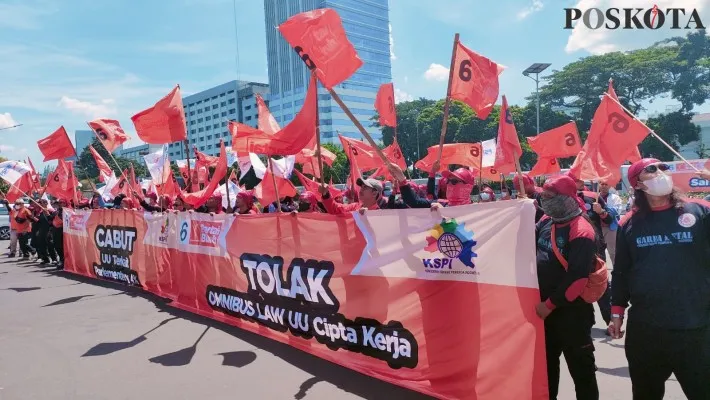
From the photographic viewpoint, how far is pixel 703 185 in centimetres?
1906

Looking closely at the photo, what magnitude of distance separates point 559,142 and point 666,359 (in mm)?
7185

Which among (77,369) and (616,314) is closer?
(616,314)

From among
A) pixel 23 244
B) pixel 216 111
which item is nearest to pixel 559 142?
pixel 23 244

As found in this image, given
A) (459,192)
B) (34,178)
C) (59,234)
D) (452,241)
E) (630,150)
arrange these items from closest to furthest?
1. (452,241)
2. (459,192)
3. (630,150)
4. (59,234)
5. (34,178)

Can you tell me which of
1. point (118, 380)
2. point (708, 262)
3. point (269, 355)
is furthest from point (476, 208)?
point (118, 380)

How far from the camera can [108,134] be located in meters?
10.8

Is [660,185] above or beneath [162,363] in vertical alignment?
above

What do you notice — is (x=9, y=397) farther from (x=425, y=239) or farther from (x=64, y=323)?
(x=425, y=239)

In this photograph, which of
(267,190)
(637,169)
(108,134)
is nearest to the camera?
(637,169)

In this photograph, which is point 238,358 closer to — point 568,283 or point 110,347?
point 110,347

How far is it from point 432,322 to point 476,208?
1.05 metres

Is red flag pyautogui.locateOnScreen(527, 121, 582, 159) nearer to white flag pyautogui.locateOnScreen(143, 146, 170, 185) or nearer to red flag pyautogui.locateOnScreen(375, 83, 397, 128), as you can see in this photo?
red flag pyautogui.locateOnScreen(375, 83, 397, 128)

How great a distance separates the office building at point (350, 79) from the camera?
12119 centimetres

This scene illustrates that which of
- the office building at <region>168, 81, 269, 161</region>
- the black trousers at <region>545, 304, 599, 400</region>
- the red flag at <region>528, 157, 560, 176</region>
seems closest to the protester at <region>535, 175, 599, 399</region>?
the black trousers at <region>545, 304, 599, 400</region>
